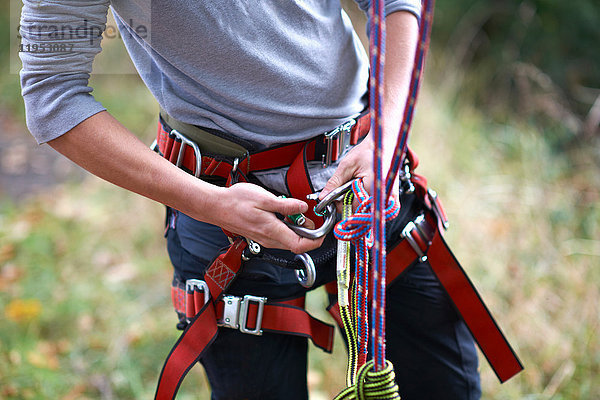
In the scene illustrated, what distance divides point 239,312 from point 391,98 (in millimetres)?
601

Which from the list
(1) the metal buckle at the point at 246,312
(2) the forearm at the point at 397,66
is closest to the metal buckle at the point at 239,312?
(1) the metal buckle at the point at 246,312

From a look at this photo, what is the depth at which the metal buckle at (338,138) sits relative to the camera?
1262mm

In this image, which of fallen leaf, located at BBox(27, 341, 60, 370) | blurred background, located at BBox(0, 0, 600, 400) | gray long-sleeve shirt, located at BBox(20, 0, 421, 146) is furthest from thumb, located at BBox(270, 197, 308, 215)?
fallen leaf, located at BBox(27, 341, 60, 370)

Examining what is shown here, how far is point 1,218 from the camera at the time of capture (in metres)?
3.60

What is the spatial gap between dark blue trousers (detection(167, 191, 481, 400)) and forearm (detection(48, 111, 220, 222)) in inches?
9.4

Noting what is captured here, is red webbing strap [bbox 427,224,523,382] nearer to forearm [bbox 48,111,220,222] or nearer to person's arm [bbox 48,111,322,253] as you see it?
person's arm [bbox 48,111,322,253]

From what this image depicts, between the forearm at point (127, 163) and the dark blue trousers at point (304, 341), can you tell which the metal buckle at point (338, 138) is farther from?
the forearm at point (127, 163)

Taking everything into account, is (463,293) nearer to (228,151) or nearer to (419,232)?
(419,232)

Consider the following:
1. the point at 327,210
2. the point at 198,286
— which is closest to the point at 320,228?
the point at 327,210

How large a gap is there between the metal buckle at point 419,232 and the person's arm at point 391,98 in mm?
213

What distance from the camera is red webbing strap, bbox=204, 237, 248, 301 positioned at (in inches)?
46.8

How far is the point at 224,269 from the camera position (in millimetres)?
1216

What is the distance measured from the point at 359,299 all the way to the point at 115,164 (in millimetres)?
541

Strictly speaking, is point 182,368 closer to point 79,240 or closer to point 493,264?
point 493,264
